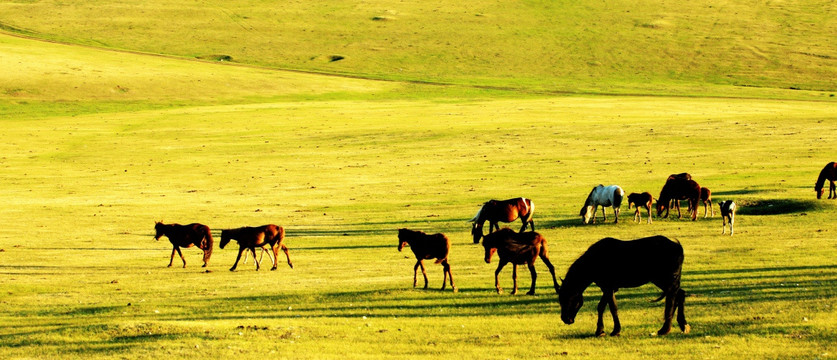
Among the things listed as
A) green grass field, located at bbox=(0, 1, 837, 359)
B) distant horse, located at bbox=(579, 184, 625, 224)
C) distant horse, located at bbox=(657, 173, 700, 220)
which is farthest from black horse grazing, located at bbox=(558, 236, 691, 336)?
distant horse, located at bbox=(657, 173, 700, 220)

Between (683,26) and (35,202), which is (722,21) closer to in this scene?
(683,26)

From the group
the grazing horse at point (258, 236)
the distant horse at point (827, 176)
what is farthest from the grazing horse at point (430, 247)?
the distant horse at point (827, 176)

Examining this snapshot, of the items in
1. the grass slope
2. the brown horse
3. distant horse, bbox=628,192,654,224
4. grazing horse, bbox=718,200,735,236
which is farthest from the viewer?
the grass slope

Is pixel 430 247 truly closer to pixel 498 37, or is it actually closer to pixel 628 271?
pixel 628 271

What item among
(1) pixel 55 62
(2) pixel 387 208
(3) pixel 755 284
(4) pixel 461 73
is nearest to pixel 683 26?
(4) pixel 461 73

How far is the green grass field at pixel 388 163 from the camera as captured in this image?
53.7 feet

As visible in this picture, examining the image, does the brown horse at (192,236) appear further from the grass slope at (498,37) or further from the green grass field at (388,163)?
the grass slope at (498,37)

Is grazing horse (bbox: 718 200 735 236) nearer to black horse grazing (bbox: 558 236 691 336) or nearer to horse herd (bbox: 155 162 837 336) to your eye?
horse herd (bbox: 155 162 837 336)

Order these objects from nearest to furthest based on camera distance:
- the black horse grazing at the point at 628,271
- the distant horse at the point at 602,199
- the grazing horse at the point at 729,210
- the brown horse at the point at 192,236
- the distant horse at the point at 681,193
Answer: the black horse grazing at the point at 628,271 < the brown horse at the point at 192,236 < the grazing horse at the point at 729,210 < the distant horse at the point at 602,199 < the distant horse at the point at 681,193

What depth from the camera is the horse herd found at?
14.3m

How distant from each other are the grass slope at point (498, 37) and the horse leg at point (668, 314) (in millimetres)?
90573

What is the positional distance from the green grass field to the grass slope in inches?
22.3

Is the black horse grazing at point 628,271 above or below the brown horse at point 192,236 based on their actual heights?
above

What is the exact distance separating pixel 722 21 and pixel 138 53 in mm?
85757
